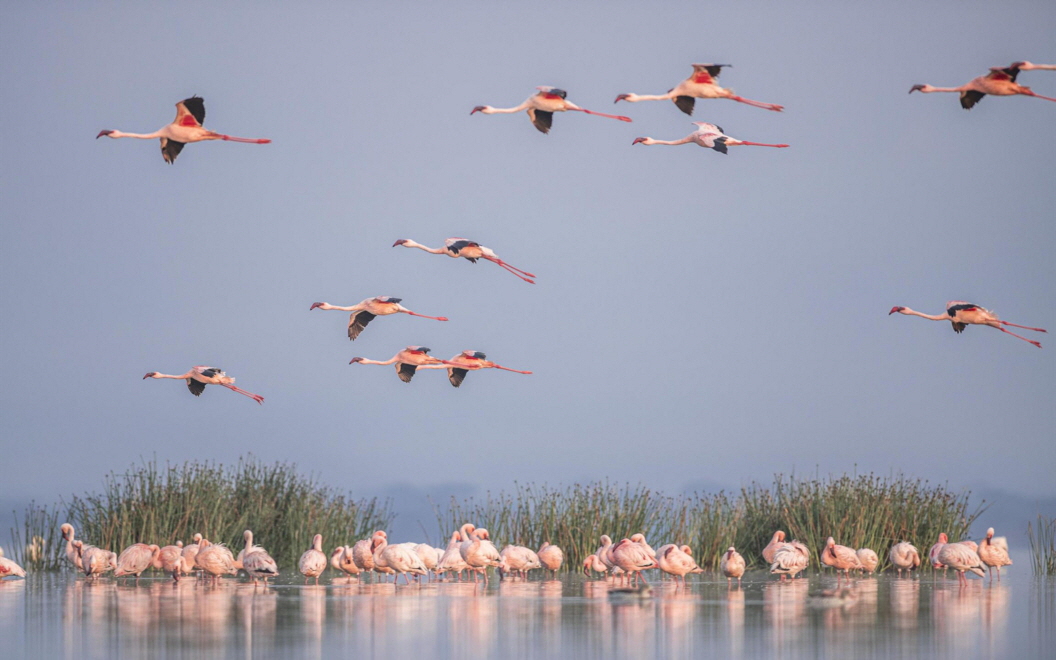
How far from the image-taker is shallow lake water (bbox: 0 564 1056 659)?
444 inches

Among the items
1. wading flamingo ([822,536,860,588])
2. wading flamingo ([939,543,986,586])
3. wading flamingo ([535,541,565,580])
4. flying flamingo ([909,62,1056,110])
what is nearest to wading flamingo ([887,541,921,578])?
wading flamingo ([822,536,860,588])

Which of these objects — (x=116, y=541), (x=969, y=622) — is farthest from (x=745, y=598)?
(x=116, y=541)

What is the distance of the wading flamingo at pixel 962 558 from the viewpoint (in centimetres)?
1955

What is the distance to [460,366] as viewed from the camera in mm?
21797

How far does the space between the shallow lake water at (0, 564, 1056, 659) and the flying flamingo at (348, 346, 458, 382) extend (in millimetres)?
4090

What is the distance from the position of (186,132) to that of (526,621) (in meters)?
8.43

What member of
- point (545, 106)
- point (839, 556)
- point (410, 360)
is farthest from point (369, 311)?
point (839, 556)

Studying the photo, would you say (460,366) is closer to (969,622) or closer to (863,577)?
(863,577)

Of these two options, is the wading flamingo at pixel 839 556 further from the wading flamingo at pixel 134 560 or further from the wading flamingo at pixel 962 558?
the wading flamingo at pixel 134 560

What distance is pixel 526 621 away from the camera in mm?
13648

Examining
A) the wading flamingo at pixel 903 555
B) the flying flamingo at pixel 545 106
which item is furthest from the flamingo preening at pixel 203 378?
the wading flamingo at pixel 903 555

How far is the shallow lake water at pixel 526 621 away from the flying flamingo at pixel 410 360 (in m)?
4.09

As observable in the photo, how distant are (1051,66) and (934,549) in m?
7.69

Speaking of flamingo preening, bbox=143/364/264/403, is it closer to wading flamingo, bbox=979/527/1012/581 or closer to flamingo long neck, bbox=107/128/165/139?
flamingo long neck, bbox=107/128/165/139
